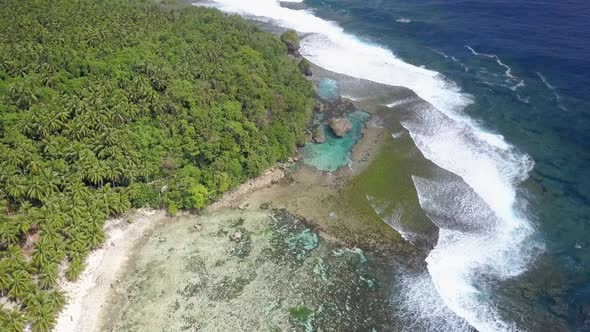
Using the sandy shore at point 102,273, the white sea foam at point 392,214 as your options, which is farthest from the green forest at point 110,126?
the white sea foam at point 392,214

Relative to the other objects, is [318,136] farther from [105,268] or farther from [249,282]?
[105,268]

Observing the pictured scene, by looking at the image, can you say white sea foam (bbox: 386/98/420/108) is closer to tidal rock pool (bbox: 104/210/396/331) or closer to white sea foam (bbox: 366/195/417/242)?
white sea foam (bbox: 366/195/417/242)

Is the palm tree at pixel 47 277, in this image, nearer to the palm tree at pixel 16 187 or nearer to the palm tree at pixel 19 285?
the palm tree at pixel 19 285

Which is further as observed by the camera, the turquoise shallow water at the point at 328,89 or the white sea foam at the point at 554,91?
the turquoise shallow water at the point at 328,89

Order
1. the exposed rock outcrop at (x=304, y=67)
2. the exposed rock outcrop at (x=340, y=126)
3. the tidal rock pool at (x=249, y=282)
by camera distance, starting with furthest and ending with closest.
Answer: the exposed rock outcrop at (x=304, y=67)
the exposed rock outcrop at (x=340, y=126)
the tidal rock pool at (x=249, y=282)

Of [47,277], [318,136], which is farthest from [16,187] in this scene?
[318,136]
